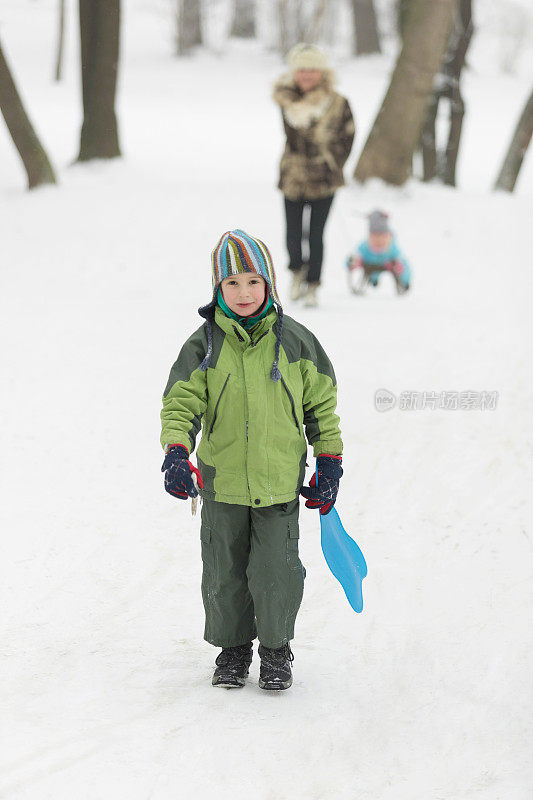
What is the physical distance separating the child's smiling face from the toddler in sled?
5.74 metres

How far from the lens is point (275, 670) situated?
341 centimetres

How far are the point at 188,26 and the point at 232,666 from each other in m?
27.7

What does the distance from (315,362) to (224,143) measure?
46.8 feet

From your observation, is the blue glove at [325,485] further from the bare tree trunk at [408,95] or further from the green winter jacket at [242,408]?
the bare tree trunk at [408,95]

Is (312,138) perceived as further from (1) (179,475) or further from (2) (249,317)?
(1) (179,475)

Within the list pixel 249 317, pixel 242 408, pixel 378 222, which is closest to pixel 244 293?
pixel 249 317

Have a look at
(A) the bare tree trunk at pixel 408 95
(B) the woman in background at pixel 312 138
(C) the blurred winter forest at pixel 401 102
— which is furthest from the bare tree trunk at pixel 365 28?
(B) the woman in background at pixel 312 138

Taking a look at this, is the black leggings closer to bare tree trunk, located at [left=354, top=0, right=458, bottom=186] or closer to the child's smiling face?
bare tree trunk, located at [left=354, top=0, right=458, bottom=186]

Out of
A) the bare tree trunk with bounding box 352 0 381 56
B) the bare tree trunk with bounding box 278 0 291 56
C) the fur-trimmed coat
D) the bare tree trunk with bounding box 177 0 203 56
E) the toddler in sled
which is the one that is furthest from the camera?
the bare tree trunk with bounding box 352 0 381 56

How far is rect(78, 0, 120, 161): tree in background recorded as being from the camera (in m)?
11.0

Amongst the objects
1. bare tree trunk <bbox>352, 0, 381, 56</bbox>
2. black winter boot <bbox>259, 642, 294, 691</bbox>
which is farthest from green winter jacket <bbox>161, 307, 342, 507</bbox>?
bare tree trunk <bbox>352, 0, 381, 56</bbox>

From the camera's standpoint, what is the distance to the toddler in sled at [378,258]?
8.80 m

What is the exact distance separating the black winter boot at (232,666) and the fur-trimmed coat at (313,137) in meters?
4.91

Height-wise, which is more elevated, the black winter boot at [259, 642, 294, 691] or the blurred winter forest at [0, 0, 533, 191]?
the blurred winter forest at [0, 0, 533, 191]
